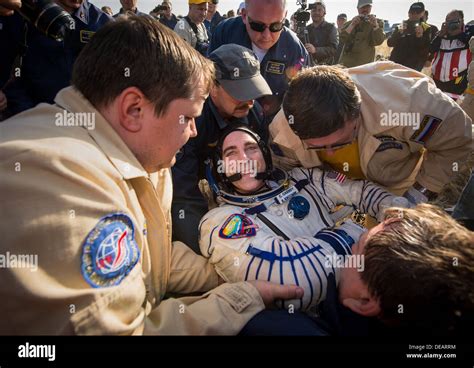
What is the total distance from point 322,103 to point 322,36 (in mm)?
5311

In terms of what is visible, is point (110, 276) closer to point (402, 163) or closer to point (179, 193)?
point (179, 193)

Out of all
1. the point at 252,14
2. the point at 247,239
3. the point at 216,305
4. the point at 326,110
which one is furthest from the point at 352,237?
the point at 252,14

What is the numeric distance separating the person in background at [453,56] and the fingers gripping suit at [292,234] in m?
5.23

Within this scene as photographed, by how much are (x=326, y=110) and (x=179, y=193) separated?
983mm

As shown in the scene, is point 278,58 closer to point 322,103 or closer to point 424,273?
point 322,103

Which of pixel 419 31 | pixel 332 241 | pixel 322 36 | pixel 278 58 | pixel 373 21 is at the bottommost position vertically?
pixel 332 241

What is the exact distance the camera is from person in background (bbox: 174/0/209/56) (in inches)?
191

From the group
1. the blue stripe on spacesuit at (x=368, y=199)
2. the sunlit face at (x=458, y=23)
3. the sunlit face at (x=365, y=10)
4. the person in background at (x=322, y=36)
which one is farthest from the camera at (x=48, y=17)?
the sunlit face at (x=458, y=23)

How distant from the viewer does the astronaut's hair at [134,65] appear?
125cm

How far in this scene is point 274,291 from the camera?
145 centimetres

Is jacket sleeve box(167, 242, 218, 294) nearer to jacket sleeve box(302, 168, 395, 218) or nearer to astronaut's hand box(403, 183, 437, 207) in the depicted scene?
jacket sleeve box(302, 168, 395, 218)

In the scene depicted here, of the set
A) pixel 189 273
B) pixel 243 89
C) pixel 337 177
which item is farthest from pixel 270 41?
pixel 189 273

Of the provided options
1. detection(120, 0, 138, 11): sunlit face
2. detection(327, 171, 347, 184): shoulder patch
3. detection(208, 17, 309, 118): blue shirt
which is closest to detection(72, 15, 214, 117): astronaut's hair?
detection(327, 171, 347, 184): shoulder patch

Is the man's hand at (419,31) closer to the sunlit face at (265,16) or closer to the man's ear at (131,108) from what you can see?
the sunlit face at (265,16)
